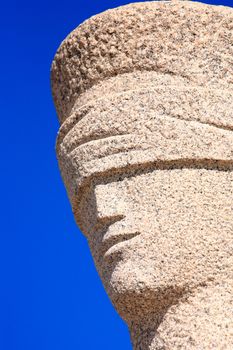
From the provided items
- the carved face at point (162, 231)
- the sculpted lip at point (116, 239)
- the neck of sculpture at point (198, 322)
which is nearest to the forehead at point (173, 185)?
the carved face at point (162, 231)

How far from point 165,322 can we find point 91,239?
2.70ft

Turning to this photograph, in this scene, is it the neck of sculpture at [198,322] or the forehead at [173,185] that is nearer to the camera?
the neck of sculpture at [198,322]

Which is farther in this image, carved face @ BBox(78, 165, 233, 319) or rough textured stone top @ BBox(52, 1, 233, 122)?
rough textured stone top @ BBox(52, 1, 233, 122)

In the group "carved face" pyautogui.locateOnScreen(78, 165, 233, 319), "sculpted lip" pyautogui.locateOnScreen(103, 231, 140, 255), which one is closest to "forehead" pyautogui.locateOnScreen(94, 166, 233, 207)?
"carved face" pyautogui.locateOnScreen(78, 165, 233, 319)

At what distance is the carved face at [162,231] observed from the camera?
4695 mm

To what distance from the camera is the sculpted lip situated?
15.8 ft

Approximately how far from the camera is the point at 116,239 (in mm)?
4875

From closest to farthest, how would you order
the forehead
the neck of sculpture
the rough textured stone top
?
the neck of sculpture → the forehead → the rough textured stone top

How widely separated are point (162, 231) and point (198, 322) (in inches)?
21.7

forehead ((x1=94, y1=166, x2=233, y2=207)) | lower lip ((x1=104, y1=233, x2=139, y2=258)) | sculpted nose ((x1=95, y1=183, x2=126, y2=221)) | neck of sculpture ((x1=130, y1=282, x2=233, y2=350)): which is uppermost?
forehead ((x1=94, y1=166, x2=233, y2=207))

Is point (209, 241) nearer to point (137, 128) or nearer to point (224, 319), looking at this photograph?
point (224, 319)

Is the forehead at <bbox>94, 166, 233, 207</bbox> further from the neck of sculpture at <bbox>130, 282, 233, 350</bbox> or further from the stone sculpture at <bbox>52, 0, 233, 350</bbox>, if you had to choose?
the neck of sculpture at <bbox>130, 282, 233, 350</bbox>

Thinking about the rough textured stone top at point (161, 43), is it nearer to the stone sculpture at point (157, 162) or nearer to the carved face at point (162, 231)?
the stone sculpture at point (157, 162)

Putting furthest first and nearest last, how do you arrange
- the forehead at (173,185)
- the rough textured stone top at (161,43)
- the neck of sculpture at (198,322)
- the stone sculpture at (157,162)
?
the rough textured stone top at (161,43) < the forehead at (173,185) < the stone sculpture at (157,162) < the neck of sculpture at (198,322)
